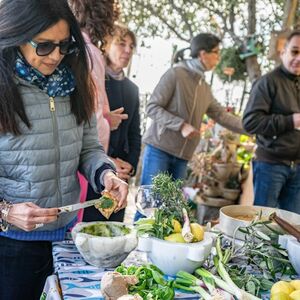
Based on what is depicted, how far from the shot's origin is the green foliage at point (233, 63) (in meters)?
5.10

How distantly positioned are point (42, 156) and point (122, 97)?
1.21 m

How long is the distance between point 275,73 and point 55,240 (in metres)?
1.81

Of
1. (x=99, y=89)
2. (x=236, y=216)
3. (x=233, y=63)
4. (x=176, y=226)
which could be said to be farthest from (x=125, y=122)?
(x=233, y=63)

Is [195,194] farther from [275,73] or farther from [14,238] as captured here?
[14,238]

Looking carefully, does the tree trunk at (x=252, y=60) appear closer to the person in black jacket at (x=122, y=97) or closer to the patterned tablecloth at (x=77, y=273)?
the person in black jacket at (x=122, y=97)

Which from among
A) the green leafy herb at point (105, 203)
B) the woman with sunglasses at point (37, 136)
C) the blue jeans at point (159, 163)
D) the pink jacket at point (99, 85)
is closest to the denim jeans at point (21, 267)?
the woman with sunglasses at point (37, 136)

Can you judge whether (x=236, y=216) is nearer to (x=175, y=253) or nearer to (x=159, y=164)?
(x=175, y=253)

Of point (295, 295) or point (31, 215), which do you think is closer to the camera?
point (295, 295)

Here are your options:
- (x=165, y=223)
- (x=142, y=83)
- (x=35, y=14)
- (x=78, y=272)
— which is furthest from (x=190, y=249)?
(x=142, y=83)

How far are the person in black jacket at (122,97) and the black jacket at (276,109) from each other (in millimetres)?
690

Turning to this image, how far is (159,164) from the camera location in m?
3.21

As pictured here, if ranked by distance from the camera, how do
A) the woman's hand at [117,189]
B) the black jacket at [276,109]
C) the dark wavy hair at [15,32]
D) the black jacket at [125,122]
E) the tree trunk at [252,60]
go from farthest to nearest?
1. the tree trunk at [252,60]
2. the black jacket at [276,109]
3. the black jacket at [125,122]
4. the woman's hand at [117,189]
5. the dark wavy hair at [15,32]

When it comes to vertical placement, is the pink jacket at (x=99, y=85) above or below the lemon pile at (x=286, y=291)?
above

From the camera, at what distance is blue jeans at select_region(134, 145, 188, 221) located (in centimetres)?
322
